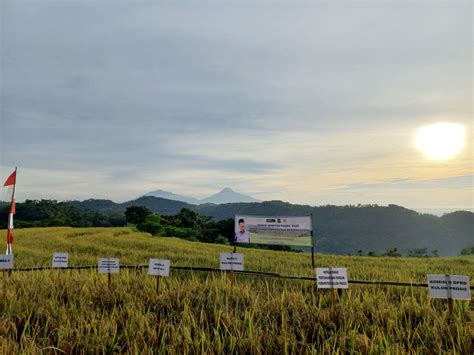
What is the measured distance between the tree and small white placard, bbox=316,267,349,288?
2132 inches

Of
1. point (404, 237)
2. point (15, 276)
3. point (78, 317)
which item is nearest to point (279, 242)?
point (15, 276)

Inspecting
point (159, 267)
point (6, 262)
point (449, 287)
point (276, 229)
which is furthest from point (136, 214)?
point (449, 287)

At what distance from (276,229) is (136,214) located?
159 feet

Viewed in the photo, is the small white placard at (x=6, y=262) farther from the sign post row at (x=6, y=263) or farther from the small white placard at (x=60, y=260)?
the small white placard at (x=60, y=260)

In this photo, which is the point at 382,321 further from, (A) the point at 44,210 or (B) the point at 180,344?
(A) the point at 44,210

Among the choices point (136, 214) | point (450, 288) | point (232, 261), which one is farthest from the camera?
point (136, 214)

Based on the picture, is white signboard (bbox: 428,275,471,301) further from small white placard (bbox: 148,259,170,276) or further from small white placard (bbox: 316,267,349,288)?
small white placard (bbox: 148,259,170,276)

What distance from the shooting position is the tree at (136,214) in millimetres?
57438

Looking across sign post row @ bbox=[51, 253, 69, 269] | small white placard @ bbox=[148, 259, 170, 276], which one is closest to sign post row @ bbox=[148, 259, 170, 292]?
small white placard @ bbox=[148, 259, 170, 276]

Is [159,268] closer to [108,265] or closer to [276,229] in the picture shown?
[108,265]

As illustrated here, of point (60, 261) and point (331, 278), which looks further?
point (60, 261)

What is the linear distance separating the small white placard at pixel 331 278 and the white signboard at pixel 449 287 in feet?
3.90

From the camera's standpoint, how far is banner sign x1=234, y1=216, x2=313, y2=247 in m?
13.5

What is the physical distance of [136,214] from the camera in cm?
5828
